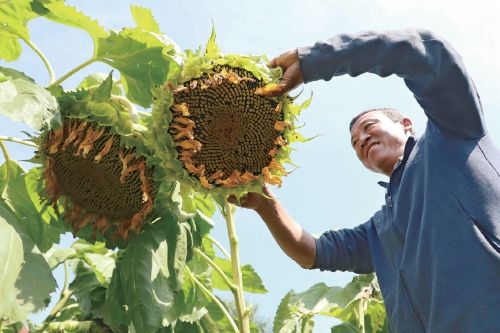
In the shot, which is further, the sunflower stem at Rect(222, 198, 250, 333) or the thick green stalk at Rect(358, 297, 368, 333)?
the thick green stalk at Rect(358, 297, 368, 333)

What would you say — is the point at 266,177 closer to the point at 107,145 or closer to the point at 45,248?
the point at 107,145

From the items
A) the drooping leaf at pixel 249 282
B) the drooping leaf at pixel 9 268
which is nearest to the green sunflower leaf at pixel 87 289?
the drooping leaf at pixel 249 282

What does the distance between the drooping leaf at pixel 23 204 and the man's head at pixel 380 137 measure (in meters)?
1.24

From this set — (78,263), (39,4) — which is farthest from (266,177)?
(78,263)

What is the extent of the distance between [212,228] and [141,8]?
0.79m

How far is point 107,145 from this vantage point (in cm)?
251

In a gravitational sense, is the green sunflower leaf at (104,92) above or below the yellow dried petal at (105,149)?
above

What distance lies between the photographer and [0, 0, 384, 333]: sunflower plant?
235 centimetres

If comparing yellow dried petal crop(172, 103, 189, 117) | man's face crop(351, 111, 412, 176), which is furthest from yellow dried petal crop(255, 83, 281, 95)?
man's face crop(351, 111, 412, 176)

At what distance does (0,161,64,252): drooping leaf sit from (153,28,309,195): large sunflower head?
2.29ft

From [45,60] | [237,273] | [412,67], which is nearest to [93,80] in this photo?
[45,60]

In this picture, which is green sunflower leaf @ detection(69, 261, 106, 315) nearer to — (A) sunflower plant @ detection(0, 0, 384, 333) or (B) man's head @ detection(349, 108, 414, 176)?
(A) sunflower plant @ detection(0, 0, 384, 333)

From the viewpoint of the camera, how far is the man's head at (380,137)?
3.27 m

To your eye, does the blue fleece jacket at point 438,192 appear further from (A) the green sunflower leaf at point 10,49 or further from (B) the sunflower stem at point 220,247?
(A) the green sunflower leaf at point 10,49
